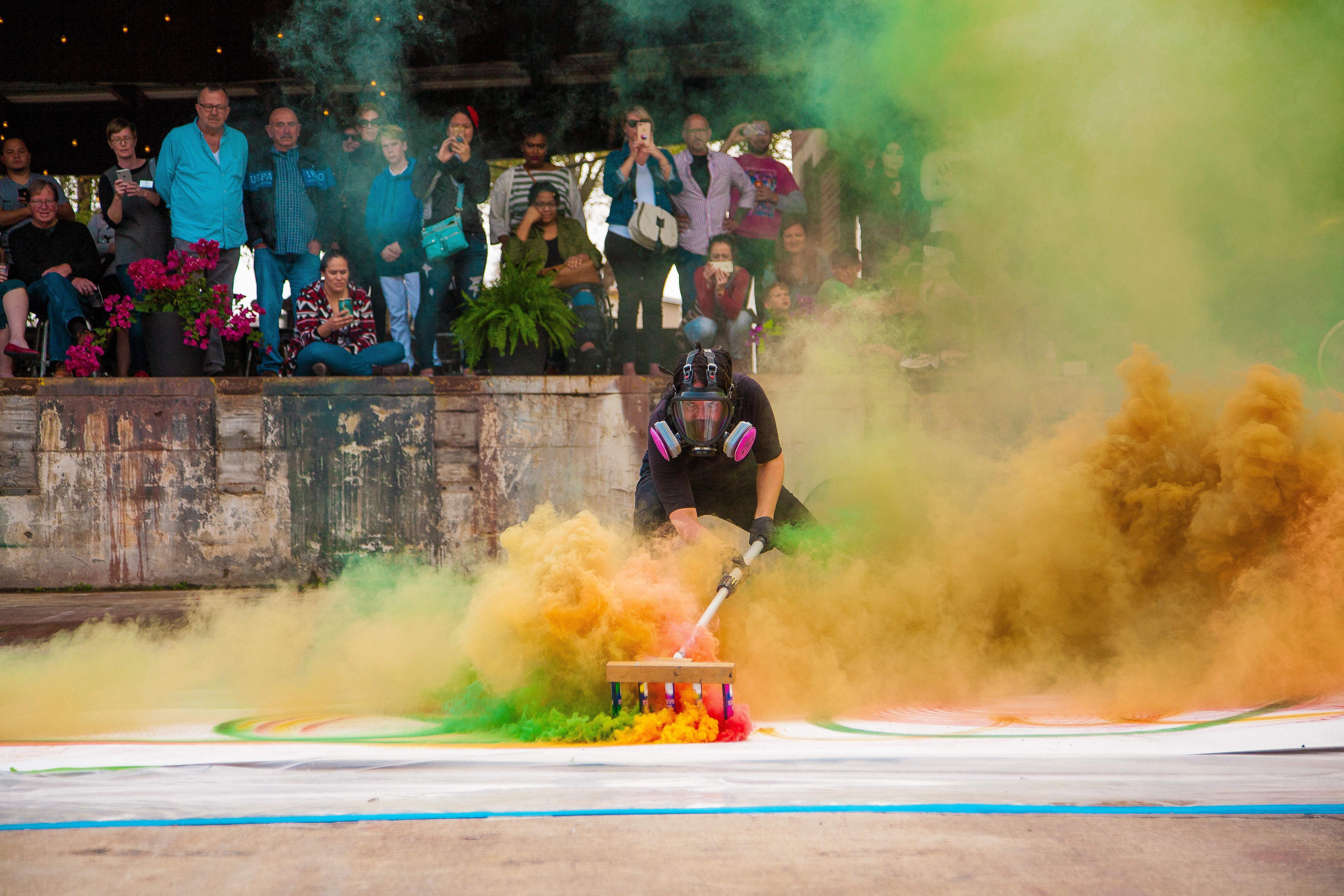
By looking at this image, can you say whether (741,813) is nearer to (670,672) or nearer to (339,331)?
(670,672)

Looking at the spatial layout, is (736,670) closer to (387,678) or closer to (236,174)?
(387,678)

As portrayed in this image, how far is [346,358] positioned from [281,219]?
1.27 m

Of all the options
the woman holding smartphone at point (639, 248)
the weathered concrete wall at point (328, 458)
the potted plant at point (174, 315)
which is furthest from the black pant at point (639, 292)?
the potted plant at point (174, 315)

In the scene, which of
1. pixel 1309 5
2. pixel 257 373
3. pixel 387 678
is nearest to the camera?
pixel 387 678

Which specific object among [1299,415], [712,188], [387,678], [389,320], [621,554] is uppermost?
[712,188]

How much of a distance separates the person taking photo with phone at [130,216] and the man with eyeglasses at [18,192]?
36 centimetres

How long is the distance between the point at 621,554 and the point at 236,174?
17.8 feet

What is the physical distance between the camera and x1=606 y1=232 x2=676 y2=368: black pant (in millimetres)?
7988

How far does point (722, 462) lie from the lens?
5094 mm

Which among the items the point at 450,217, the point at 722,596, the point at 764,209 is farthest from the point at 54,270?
the point at 722,596

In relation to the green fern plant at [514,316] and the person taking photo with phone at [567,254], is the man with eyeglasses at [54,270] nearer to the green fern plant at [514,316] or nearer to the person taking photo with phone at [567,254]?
the green fern plant at [514,316]

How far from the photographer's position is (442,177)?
8.10 m

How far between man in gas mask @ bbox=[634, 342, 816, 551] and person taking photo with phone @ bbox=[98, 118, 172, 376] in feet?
16.0

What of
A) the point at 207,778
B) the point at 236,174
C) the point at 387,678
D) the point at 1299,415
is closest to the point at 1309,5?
the point at 1299,415
